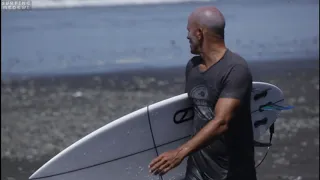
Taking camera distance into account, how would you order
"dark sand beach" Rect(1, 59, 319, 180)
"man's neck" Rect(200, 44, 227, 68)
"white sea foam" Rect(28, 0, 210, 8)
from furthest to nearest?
1. "white sea foam" Rect(28, 0, 210, 8)
2. "dark sand beach" Rect(1, 59, 319, 180)
3. "man's neck" Rect(200, 44, 227, 68)

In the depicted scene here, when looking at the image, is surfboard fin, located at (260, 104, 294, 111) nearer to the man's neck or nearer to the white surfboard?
the white surfboard

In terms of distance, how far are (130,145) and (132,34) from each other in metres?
15.0

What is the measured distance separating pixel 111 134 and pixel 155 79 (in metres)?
10.4

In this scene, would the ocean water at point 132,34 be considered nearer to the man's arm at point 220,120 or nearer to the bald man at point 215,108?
the bald man at point 215,108

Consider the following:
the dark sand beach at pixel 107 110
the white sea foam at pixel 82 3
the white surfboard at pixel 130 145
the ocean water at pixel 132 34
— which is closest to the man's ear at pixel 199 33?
the white surfboard at pixel 130 145

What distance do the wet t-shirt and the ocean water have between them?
9526 millimetres

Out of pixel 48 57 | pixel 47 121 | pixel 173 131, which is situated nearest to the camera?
pixel 173 131

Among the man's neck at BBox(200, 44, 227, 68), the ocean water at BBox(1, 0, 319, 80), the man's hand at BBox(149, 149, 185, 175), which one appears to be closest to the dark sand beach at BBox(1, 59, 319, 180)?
the ocean water at BBox(1, 0, 319, 80)

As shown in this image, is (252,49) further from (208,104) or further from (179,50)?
(208,104)

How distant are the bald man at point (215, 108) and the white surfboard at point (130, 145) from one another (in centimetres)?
47

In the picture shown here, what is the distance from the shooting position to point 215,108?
163 inches

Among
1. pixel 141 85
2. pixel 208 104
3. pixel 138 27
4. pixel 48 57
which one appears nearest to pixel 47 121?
pixel 141 85

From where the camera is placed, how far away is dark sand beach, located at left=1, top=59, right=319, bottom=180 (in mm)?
9398

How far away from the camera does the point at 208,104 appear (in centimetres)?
424
